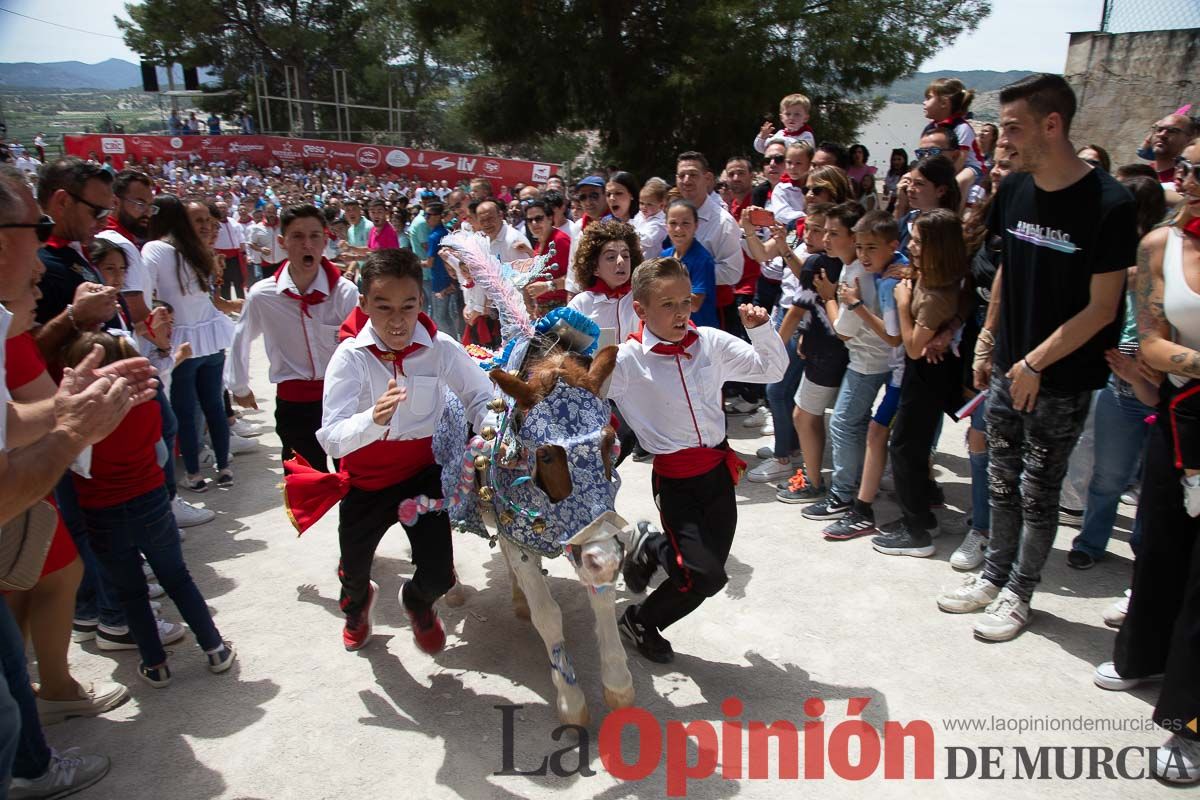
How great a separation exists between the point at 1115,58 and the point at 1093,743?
10.8 metres

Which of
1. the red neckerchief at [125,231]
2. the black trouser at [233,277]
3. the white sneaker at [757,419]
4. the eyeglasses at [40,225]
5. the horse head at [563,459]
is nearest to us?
the eyeglasses at [40,225]

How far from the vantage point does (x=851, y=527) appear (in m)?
4.71

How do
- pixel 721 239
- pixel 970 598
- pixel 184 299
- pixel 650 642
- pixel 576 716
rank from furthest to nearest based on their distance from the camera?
pixel 721 239
pixel 184 299
pixel 970 598
pixel 650 642
pixel 576 716

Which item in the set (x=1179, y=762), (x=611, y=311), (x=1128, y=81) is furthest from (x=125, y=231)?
(x=1128, y=81)

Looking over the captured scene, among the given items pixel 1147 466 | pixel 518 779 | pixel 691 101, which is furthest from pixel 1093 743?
pixel 691 101

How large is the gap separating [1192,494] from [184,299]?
19.3ft

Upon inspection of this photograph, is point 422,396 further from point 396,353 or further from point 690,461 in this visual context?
point 690,461

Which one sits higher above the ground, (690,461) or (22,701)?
(690,461)

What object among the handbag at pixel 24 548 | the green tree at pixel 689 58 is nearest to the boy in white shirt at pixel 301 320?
the handbag at pixel 24 548

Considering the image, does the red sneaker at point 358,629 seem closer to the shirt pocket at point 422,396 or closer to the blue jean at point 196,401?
the shirt pocket at point 422,396

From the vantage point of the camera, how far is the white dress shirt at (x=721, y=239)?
19.9ft

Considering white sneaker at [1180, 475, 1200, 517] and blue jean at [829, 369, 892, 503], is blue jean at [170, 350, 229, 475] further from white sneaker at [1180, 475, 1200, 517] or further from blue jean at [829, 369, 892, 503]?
white sneaker at [1180, 475, 1200, 517]

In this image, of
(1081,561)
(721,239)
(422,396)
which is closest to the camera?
(422,396)

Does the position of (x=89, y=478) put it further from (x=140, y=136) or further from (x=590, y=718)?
(x=140, y=136)
